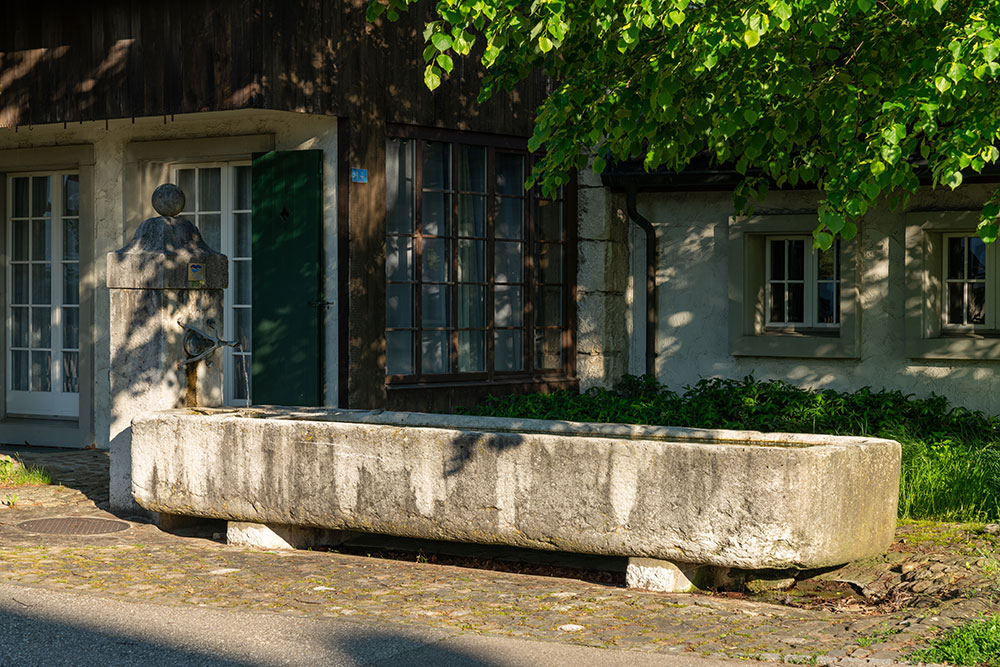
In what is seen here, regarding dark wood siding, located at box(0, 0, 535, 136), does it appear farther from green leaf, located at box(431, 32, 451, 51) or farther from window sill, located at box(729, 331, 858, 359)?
green leaf, located at box(431, 32, 451, 51)

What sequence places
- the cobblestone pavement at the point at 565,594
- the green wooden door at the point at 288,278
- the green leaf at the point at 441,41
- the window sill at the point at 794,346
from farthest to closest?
1. the window sill at the point at 794,346
2. the green wooden door at the point at 288,278
3. the green leaf at the point at 441,41
4. the cobblestone pavement at the point at 565,594

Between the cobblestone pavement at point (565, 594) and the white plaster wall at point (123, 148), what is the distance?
12.3ft

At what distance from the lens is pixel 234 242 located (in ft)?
39.7

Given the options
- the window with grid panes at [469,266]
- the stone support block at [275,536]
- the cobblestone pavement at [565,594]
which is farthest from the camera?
the window with grid panes at [469,266]

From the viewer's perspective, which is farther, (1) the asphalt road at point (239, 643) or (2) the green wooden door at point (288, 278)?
(2) the green wooden door at point (288, 278)

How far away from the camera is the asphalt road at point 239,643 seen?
541cm

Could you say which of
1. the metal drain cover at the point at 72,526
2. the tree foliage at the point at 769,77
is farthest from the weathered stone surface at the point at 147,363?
the tree foliage at the point at 769,77

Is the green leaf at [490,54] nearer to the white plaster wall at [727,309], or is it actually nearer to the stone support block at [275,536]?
the stone support block at [275,536]

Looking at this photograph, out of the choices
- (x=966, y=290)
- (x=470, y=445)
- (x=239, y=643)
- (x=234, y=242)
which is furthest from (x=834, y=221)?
(x=234, y=242)

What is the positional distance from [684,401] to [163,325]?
515 cm

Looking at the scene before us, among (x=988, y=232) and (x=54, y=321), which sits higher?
(x=988, y=232)

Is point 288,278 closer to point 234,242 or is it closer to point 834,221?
point 234,242

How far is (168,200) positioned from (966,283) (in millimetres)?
6769

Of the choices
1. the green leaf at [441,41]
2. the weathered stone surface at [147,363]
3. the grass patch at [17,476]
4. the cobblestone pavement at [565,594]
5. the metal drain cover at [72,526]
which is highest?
the green leaf at [441,41]
